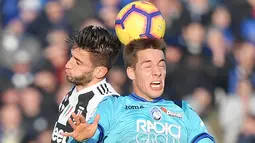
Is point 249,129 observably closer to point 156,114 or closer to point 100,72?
point 100,72

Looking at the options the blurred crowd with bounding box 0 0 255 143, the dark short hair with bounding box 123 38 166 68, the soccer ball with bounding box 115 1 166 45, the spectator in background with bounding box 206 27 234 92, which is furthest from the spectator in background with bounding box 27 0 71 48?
the dark short hair with bounding box 123 38 166 68

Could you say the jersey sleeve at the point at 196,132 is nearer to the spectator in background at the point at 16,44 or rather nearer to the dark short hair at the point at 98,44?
the dark short hair at the point at 98,44

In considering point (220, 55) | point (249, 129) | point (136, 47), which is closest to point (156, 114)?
point (136, 47)

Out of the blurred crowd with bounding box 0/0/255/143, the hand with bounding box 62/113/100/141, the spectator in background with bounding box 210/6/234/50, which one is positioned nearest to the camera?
the hand with bounding box 62/113/100/141

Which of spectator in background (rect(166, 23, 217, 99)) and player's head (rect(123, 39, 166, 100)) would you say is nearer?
player's head (rect(123, 39, 166, 100))

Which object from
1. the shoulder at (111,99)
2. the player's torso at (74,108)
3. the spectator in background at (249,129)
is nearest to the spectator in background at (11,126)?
the spectator in background at (249,129)

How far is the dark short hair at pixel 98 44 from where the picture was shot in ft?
16.8

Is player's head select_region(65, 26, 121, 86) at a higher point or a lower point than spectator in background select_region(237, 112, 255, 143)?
higher

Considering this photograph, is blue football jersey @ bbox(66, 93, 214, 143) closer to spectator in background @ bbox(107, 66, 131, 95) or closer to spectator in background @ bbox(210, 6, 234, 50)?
spectator in background @ bbox(107, 66, 131, 95)

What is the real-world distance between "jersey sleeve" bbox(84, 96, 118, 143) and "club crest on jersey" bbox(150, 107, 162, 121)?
25 centimetres

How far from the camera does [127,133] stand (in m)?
4.62

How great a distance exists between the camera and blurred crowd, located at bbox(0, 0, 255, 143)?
860cm

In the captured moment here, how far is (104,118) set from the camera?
181 inches

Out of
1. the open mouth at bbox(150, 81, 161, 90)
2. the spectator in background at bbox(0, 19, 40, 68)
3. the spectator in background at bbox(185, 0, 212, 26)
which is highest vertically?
the spectator in background at bbox(185, 0, 212, 26)
